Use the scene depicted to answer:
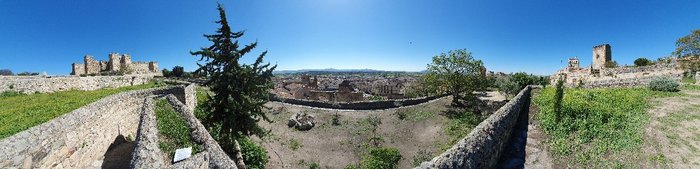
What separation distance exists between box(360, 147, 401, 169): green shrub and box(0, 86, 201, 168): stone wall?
13.6 meters

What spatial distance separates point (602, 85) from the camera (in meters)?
31.2

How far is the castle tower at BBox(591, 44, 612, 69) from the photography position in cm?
4725

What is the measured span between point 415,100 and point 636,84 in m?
19.5

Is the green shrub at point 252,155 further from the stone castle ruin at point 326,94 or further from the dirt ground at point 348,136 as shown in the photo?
the stone castle ruin at point 326,94

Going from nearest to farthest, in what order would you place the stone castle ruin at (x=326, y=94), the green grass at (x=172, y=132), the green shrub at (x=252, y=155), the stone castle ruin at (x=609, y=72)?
the green grass at (x=172, y=132) < the green shrub at (x=252, y=155) < the stone castle ruin at (x=609, y=72) < the stone castle ruin at (x=326, y=94)

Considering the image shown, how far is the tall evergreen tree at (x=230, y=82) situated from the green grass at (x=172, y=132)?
2101 millimetres

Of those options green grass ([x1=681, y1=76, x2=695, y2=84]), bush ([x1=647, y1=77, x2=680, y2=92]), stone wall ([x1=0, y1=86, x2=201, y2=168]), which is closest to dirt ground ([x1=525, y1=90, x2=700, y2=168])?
bush ([x1=647, y1=77, x2=680, y2=92])

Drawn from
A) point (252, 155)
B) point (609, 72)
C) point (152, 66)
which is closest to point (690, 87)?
point (609, 72)

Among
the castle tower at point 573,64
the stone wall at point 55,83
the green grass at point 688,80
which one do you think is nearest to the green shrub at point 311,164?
the stone wall at point 55,83


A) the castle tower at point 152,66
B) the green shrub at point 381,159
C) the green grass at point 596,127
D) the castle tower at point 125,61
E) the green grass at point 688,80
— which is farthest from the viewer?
the castle tower at point 152,66

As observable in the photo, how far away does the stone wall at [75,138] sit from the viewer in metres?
10.4

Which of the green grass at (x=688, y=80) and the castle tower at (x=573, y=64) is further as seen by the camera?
the castle tower at (x=573, y=64)

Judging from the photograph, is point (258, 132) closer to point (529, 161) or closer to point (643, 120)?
point (529, 161)

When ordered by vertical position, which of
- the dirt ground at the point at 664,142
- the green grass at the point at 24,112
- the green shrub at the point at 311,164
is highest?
the green grass at the point at 24,112
